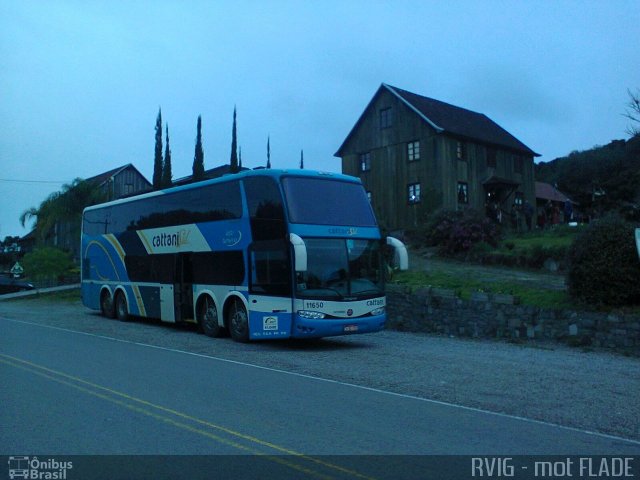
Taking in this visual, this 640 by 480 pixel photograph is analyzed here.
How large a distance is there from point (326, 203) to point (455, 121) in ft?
85.9

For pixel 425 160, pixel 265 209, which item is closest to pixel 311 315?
pixel 265 209

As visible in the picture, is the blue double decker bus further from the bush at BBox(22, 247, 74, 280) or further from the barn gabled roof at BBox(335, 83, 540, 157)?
the bush at BBox(22, 247, 74, 280)

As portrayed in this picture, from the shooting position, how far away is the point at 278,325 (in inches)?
587

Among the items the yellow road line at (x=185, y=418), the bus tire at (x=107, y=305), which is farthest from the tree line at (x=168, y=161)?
the yellow road line at (x=185, y=418)

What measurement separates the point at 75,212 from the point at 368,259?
114 ft

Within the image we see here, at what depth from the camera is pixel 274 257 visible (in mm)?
15125

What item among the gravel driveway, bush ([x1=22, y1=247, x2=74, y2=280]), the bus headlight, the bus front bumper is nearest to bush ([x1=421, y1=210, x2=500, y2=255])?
the gravel driveway

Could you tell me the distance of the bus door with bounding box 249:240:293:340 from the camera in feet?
48.4

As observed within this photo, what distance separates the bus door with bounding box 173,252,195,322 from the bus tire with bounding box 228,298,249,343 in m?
2.44

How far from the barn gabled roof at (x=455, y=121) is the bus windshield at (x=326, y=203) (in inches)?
834

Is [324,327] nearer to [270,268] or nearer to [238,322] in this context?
[270,268]

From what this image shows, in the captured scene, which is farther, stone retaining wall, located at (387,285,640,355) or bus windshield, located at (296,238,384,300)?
bus windshield, located at (296,238,384,300)

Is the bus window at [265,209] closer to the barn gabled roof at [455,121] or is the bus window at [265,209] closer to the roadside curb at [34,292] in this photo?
the barn gabled roof at [455,121]

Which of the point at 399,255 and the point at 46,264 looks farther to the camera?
the point at 46,264
